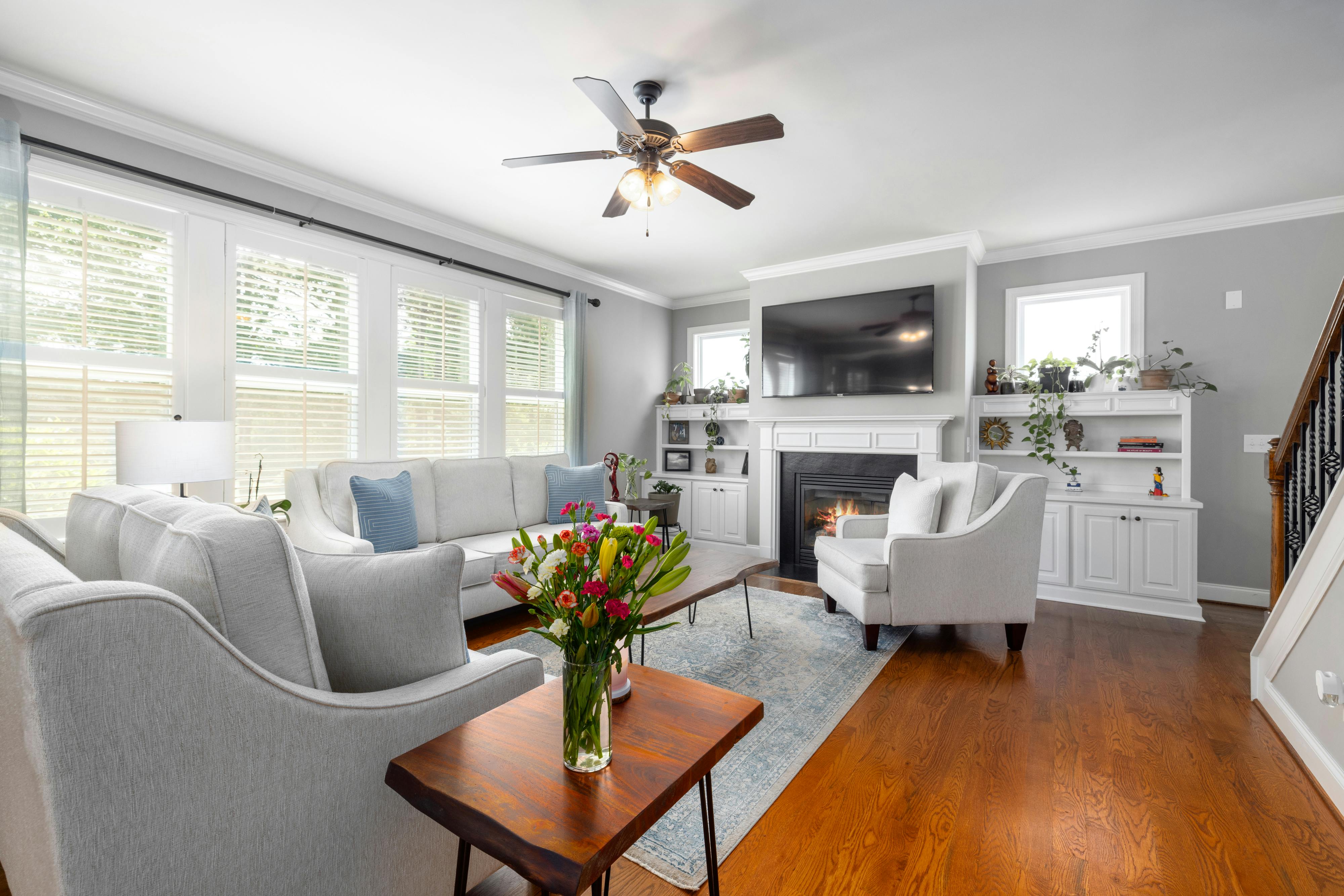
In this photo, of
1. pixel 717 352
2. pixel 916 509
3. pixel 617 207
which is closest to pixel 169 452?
pixel 617 207

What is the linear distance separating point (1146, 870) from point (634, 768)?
1.49m

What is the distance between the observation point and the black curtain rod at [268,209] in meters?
2.59

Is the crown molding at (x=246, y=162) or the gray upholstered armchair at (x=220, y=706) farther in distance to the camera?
the crown molding at (x=246, y=162)

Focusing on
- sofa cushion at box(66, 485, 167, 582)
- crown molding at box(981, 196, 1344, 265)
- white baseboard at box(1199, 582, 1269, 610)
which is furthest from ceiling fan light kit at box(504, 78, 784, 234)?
white baseboard at box(1199, 582, 1269, 610)

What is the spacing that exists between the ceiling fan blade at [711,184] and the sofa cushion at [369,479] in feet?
Result: 7.52

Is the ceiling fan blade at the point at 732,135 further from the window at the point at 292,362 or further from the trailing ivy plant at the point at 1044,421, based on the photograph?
the trailing ivy plant at the point at 1044,421

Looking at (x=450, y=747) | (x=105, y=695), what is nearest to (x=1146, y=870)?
(x=450, y=747)

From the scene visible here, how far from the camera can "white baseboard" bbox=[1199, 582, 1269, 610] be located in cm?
384

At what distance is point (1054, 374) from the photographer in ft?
14.0

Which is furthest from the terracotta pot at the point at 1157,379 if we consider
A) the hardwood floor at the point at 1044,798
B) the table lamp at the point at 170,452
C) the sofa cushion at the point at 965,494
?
the table lamp at the point at 170,452

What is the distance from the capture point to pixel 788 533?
509 centimetres

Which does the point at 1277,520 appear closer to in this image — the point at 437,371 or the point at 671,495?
the point at 671,495

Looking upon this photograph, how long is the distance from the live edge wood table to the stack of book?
13.6ft

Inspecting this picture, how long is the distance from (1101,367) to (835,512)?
84.3 inches
